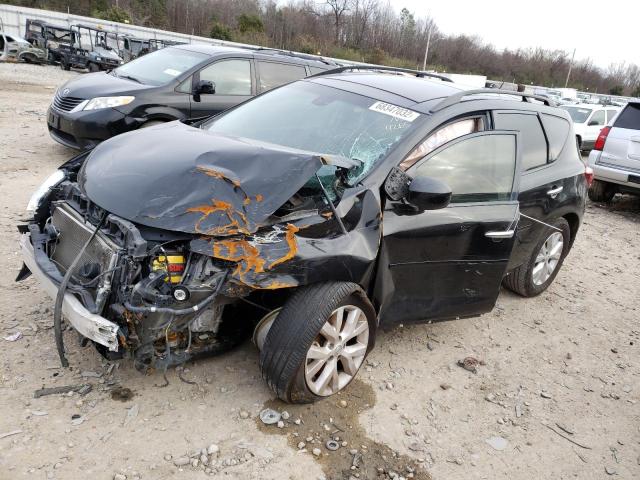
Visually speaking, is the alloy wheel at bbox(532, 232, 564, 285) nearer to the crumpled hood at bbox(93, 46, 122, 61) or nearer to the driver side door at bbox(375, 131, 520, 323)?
the driver side door at bbox(375, 131, 520, 323)

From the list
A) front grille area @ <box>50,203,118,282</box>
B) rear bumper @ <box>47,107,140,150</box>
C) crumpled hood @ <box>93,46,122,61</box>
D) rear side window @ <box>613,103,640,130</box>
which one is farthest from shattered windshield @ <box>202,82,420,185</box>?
crumpled hood @ <box>93,46,122,61</box>

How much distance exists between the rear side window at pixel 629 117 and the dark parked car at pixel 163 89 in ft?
16.9

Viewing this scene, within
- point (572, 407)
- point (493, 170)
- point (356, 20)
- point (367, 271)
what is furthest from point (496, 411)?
point (356, 20)

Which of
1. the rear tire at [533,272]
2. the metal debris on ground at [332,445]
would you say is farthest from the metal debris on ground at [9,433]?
the rear tire at [533,272]

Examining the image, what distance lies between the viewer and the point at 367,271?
288cm

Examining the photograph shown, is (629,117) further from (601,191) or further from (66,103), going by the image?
(66,103)

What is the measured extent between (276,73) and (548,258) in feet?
15.9

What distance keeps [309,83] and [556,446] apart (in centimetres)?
299

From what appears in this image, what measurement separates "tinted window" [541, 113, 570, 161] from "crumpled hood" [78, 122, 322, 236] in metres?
2.48

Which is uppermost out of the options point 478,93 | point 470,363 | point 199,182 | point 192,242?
point 478,93

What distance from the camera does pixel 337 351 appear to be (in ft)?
9.34

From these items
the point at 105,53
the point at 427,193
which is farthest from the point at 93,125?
the point at 105,53

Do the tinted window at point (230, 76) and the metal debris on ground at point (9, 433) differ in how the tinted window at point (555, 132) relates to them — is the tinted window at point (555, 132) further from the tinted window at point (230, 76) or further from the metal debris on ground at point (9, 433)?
the tinted window at point (230, 76)

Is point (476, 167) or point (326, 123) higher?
point (326, 123)
